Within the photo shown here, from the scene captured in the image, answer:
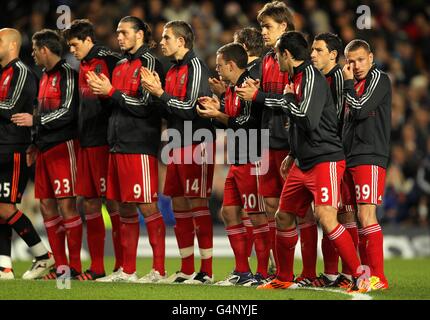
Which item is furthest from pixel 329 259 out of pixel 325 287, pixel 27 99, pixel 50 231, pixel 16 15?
pixel 16 15

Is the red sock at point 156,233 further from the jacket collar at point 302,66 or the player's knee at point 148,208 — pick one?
the jacket collar at point 302,66

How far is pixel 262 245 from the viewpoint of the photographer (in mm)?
9578

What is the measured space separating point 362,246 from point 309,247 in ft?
1.64

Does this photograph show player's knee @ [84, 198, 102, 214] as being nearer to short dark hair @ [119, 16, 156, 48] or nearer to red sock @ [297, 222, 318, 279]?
short dark hair @ [119, 16, 156, 48]

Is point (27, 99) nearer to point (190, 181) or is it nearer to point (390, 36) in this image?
point (190, 181)

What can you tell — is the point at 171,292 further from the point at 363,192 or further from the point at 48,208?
the point at 48,208

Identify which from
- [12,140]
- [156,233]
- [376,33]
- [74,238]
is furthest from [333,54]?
[376,33]

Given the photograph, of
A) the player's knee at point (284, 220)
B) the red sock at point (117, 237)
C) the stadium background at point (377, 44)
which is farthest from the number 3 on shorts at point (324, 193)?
the stadium background at point (377, 44)

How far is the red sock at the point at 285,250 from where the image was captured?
344 inches

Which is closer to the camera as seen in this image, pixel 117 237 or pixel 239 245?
pixel 239 245

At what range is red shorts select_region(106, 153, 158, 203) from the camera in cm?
957

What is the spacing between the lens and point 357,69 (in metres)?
9.20

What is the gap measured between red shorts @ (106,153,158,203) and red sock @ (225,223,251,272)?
2.78ft

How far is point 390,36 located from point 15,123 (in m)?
10.1
